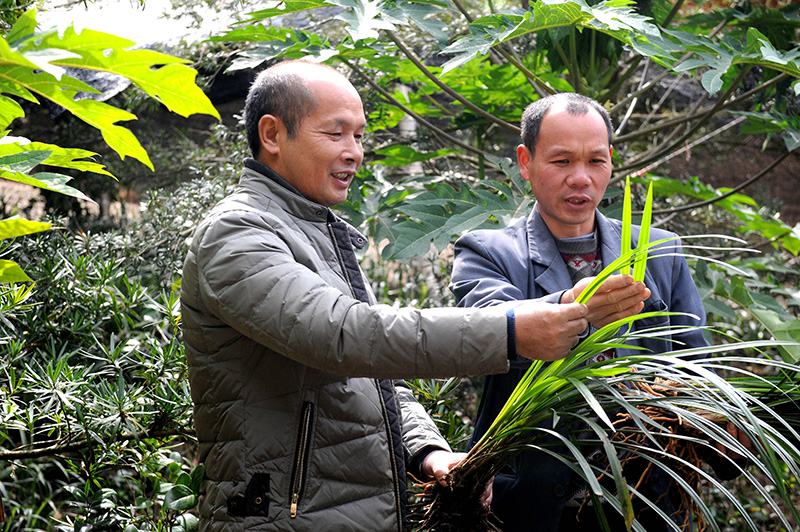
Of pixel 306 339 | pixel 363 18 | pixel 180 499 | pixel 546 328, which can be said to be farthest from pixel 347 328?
pixel 363 18

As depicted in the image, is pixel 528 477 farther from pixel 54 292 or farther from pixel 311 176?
pixel 54 292

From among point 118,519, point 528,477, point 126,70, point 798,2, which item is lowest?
point 118,519

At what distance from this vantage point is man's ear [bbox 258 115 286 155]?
63.1 inches

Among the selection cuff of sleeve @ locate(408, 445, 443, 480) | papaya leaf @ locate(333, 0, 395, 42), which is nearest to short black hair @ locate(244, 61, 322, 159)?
papaya leaf @ locate(333, 0, 395, 42)

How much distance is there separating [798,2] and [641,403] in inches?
103

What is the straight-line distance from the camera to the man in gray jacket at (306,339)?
1252 mm

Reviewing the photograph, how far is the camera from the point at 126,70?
101cm

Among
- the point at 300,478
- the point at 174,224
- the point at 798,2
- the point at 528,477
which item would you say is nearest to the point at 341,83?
the point at 300,478

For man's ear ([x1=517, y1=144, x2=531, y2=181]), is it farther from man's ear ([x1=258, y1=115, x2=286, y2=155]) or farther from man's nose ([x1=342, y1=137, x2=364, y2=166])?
man's ear ([x1=258, y1=115, x2=286, y2=155])

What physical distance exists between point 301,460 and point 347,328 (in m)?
0.31

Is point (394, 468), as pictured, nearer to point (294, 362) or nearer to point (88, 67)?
point (294, 362)

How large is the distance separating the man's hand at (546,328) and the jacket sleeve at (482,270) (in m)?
0.38

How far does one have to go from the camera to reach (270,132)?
5.30 feet

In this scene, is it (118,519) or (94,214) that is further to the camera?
(94,214)
